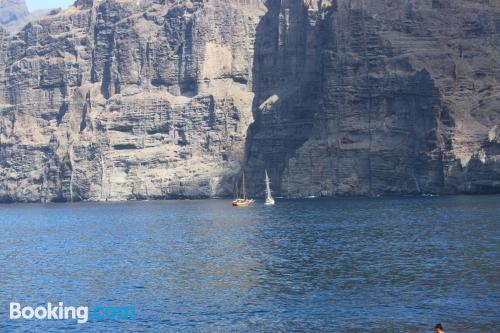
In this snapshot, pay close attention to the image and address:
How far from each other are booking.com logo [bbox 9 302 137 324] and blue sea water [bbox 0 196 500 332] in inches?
29.0

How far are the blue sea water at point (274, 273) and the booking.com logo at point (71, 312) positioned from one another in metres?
0.74

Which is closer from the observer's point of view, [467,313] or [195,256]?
[467,313]

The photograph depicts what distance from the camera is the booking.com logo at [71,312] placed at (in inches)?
2429

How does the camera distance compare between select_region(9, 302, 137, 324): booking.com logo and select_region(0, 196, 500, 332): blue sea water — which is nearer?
select_region(0, 196, 500, 332): blue sea water

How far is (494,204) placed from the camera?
144 meters

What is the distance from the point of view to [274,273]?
77.4 m

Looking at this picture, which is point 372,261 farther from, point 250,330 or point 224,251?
point 250,330

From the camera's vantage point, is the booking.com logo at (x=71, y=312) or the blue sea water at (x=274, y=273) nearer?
the blue sea water at (x=274, y=273)

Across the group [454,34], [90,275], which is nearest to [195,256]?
[90,275]

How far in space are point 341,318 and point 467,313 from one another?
7.25 metres

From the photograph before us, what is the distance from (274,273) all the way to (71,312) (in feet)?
63.1

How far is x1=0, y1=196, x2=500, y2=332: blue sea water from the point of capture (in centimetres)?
5900

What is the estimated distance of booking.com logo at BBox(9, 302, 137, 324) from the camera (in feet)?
202

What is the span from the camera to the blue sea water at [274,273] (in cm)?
5900
